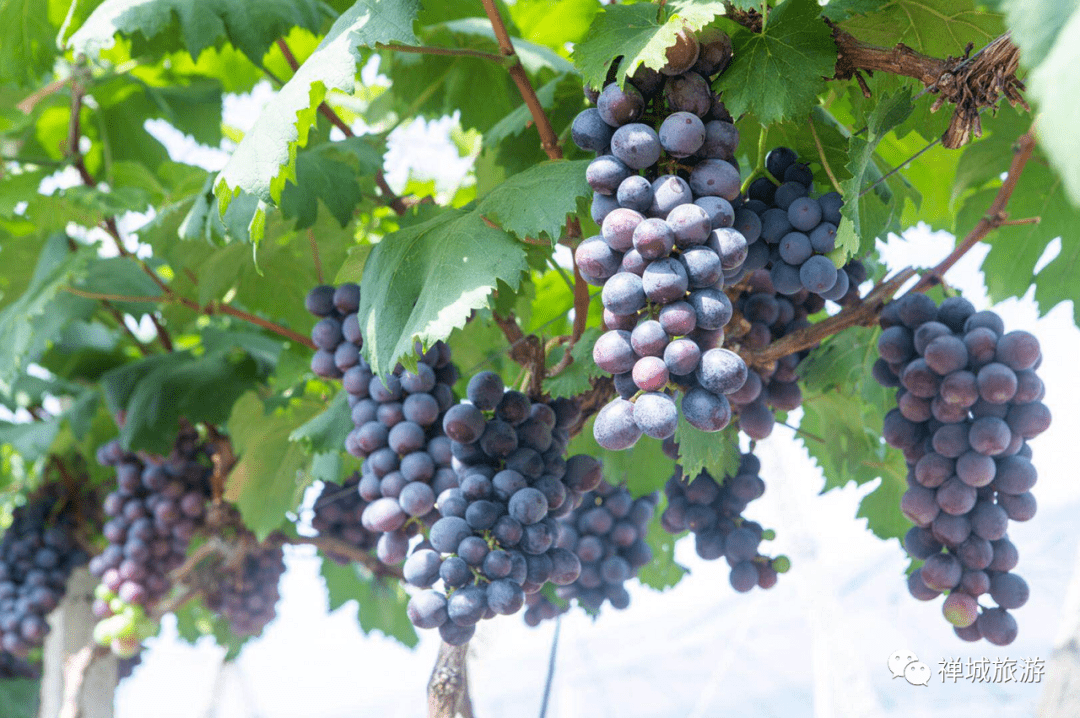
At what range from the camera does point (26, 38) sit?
167 cm

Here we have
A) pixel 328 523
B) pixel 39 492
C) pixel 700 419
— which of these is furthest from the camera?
pixel 39 492

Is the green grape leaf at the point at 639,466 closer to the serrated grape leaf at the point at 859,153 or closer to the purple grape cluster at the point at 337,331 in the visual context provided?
the purple grape cluster at the point at 337,331

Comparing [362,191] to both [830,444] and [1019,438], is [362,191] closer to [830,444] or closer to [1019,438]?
[830,444]

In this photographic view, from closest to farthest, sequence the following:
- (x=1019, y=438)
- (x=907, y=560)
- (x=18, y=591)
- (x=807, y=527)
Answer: (x=1019, y=438) → (x=907, y=560) → (x=18, y=591) → (x=807, y=527)

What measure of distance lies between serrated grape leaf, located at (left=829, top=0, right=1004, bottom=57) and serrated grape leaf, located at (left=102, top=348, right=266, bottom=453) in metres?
1.45

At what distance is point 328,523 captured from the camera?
211 cm

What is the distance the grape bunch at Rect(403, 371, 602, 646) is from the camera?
111cm

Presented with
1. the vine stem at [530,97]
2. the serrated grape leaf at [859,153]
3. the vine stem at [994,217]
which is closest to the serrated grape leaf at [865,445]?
the vine stem at [994,217]

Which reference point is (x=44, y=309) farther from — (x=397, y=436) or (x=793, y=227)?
(x=793, y=227)

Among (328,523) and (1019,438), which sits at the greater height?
(1019,438)

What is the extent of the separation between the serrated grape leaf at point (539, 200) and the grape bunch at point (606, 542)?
723 millimetres

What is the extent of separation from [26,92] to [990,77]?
2.08 metres

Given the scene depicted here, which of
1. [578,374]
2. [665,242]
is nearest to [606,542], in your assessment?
[578,374]

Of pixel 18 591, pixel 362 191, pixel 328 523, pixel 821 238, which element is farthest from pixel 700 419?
pixel 18 591
